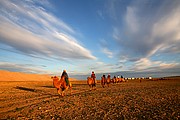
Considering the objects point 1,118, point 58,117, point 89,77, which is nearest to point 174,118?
point 58,117

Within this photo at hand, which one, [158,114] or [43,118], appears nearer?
[158,114]

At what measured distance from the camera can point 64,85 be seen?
20.0 m

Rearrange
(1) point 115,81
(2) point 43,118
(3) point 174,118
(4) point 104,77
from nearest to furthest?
(3) point 174,118, (2) point 43,118, (4) point 104,77, (1) point 115,81

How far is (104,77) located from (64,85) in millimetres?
15835

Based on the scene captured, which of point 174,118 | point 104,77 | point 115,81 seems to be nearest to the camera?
point 174,118

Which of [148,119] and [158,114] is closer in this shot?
[148,119]

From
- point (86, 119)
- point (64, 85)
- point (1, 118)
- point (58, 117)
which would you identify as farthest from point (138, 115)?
point (64, 85)

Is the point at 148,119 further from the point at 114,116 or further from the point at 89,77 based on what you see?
the point at 89,77

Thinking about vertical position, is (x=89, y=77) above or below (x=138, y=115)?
above

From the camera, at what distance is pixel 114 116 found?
909 centimetres

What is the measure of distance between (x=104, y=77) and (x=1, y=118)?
25710mm

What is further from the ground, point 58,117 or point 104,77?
point 104,77

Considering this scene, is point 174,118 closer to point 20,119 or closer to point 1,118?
point 20,119

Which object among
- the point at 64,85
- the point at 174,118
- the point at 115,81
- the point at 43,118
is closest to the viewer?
the point at 174,118
